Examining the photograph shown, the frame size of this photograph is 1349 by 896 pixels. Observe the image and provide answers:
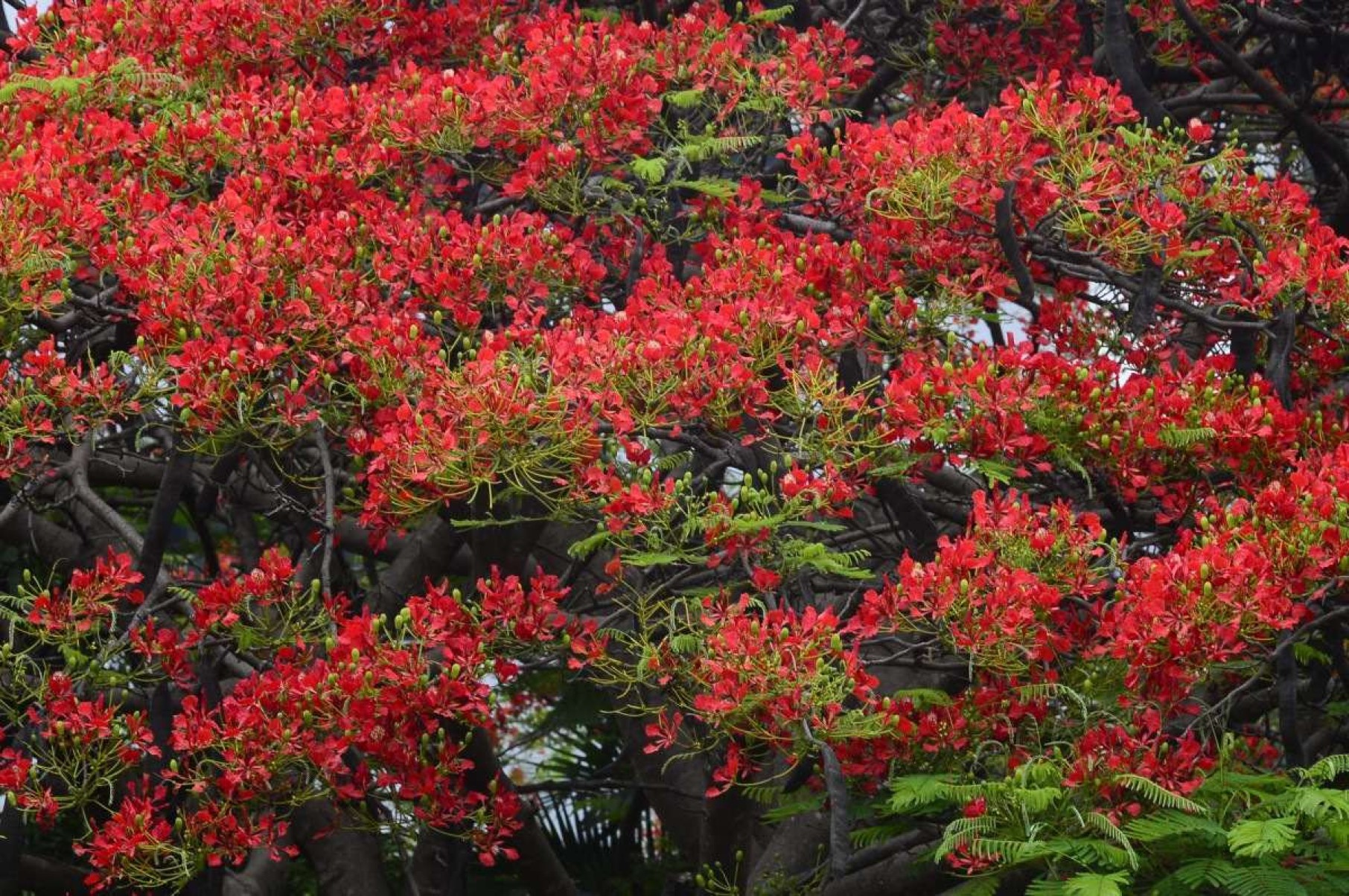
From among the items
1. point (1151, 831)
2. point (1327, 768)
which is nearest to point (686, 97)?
point (1151, 831)

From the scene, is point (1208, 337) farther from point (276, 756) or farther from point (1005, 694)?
point (276, 756)

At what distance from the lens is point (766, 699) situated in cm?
565

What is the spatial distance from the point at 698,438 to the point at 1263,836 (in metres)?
2.52

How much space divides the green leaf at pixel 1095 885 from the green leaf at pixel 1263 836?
0.33 m

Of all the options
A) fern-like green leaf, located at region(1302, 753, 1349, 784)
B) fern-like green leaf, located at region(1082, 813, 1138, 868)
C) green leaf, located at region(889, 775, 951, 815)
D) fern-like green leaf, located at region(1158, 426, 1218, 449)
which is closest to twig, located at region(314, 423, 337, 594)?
green leaf, located at region(889, 775, 951, 815)

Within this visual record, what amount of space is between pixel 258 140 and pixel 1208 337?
4435mm

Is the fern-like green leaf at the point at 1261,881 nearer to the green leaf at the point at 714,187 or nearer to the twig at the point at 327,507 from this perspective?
the twig at the point at 327,507

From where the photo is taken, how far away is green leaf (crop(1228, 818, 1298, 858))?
5.07m

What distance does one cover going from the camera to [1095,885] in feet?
16.8

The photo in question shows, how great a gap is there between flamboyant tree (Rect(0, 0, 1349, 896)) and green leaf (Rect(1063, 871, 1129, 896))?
144 mm

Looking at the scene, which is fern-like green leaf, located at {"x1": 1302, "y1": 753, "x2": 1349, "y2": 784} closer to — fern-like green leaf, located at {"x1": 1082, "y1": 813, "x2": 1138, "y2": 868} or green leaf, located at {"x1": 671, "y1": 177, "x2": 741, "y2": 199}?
fern-like green leaf, located at {"x1": 1082, "y1": 813, "x2": 1138, "y2": 868}

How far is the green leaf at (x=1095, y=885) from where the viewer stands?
16.5 feet

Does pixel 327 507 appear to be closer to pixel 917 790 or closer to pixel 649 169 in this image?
pixel 649 169

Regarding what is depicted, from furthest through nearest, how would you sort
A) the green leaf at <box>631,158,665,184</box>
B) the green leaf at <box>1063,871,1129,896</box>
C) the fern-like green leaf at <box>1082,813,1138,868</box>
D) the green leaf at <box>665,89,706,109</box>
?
the green leaf at <box>665,89,706,109</box>, the green leaf at <box>631,158,665,184</box>, the fern-like green leaf at <box>1082,813,1138,868</box>, the green leaf at <box>1063,871,1129,896</box>
